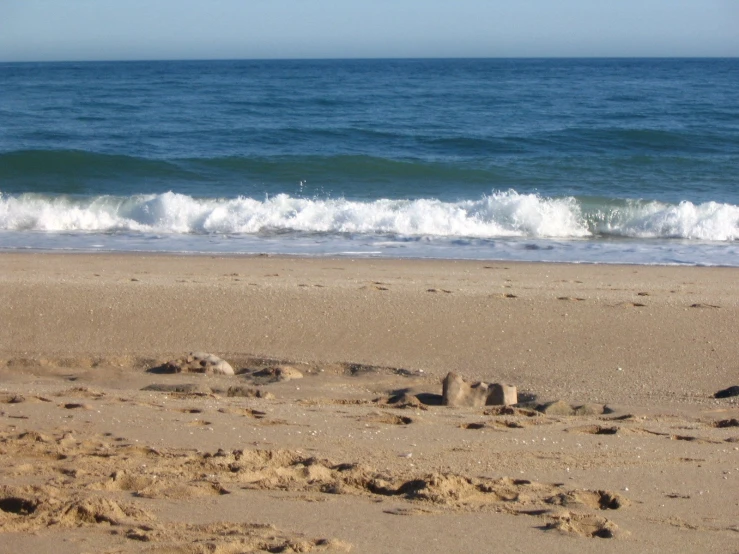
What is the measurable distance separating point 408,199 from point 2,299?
925cm

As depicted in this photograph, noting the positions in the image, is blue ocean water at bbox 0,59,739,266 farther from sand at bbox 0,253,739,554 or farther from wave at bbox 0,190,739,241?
sand at bbox 0,253,739,554

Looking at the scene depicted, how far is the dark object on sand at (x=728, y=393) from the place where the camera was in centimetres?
509

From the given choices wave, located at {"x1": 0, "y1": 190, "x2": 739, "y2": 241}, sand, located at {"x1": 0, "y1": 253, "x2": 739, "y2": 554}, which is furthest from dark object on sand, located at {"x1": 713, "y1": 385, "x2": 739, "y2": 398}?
wave, located at {"x1": 0, "y1": 190, "x2": 739, "y2": 241}

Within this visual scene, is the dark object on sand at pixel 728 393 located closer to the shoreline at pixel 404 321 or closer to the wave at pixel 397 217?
the shoreline at pixel 404 321

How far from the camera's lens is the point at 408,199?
15.1 meters

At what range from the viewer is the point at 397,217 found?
13.0 meters

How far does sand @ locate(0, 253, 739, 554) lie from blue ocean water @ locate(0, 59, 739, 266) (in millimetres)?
A: 3617

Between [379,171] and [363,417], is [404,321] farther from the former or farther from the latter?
[379,171]

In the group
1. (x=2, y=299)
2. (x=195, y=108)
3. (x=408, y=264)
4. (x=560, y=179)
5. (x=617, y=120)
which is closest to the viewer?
(x=2, y=299)

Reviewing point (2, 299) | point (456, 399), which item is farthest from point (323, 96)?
point (456, 399)

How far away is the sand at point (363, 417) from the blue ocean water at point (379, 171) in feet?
11.9

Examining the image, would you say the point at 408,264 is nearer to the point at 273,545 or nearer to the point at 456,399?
the point at 456,399

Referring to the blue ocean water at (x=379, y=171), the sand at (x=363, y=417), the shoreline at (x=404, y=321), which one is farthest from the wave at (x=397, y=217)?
the sand at (x=363, y=417)

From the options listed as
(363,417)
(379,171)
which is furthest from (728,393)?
(379,171)
